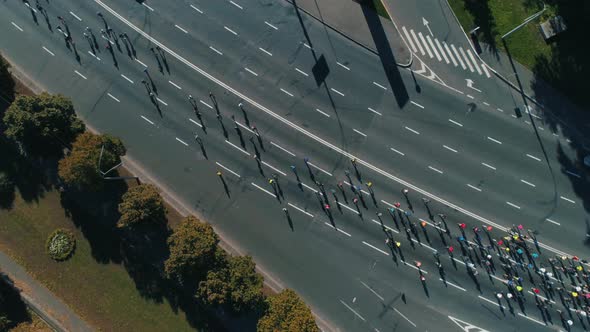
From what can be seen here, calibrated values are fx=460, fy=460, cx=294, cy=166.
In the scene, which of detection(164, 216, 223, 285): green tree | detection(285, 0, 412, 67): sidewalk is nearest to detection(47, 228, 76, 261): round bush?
detection(164, 216, 223, 285): green tree

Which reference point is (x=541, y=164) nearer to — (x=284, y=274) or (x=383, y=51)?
(x=383, y=51)

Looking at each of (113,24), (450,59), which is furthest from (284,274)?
(113,24)

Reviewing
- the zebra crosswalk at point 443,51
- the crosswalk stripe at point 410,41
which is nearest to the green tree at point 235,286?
the crosswalk stripe at point 410,41

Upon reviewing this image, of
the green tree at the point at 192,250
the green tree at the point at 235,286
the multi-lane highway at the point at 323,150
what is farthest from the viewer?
the multi-lane highway at the point at 323,150

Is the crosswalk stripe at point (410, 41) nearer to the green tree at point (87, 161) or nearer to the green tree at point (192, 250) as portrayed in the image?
the green tree at point (192, 250)

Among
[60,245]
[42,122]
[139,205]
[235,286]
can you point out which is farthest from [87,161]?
[235,286]

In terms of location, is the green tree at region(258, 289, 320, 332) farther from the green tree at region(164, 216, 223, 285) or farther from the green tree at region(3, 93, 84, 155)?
the green tree at region(3, 93, 84, 155)
